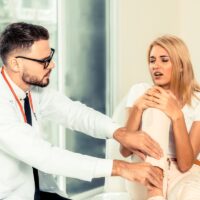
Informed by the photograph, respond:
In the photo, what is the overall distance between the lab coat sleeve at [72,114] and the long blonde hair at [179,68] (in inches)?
15.5

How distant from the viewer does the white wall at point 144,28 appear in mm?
3430

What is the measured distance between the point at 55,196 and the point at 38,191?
0.27 ft

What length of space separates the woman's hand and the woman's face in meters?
0.23

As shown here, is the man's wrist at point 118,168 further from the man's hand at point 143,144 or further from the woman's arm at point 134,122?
the woman's arm at point 134,122

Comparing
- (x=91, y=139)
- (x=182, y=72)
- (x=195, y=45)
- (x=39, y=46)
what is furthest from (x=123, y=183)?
(x=195, y=45)

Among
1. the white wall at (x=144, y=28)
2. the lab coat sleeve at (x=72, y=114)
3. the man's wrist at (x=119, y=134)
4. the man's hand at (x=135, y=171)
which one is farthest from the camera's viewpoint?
the white wall at (x=144, y=28)

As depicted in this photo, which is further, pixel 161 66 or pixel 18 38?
pixel 161 66

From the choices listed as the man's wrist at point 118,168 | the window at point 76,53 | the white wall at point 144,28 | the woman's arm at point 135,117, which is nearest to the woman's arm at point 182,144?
the woman's arm at point 135,117

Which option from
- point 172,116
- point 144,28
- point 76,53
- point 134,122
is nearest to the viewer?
point 172,116

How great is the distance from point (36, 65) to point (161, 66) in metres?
0.66

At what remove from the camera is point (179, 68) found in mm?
2076

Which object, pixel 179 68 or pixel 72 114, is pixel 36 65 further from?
pixel 179 68

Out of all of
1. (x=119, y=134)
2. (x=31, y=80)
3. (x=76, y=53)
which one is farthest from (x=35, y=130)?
(x=76, y=53)

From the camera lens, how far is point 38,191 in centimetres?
182
